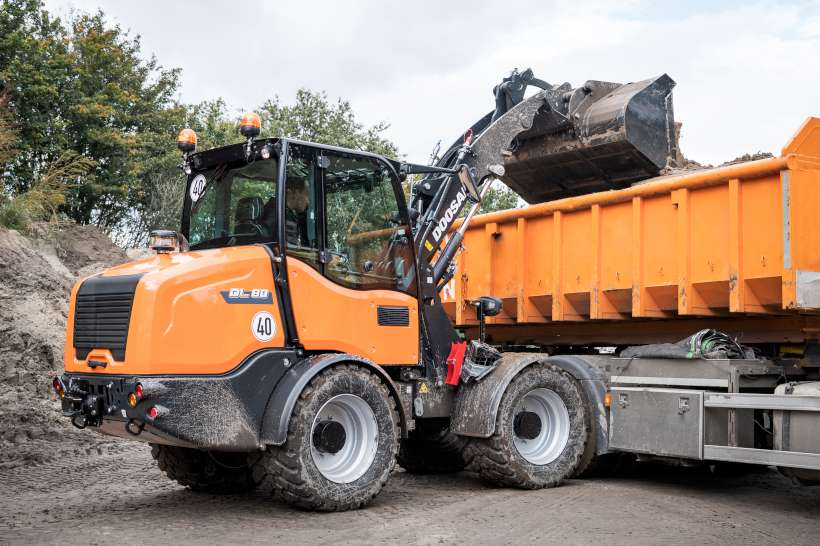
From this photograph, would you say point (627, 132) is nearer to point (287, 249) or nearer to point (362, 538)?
point (287, 249)

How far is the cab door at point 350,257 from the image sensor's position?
6.54 metres

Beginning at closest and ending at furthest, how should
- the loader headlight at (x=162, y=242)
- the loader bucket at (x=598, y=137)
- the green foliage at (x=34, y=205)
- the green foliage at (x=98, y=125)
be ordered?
the loader headlight at (x=162, y=242) → the loader bucket at (x=598, y=137) → the green foliage at (x=34, y=205) → the green foliage at (x=98, y=125)

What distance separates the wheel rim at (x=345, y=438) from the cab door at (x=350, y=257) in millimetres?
449

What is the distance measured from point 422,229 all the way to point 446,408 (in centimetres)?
158

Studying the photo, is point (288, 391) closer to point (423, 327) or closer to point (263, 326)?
point (263, 326)

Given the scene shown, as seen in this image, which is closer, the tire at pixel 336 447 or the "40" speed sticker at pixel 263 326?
the tire at pixel 336 447

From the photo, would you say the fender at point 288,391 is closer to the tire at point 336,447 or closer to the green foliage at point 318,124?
the tire at point 336,447

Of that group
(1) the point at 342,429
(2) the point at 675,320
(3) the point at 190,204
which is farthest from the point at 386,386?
(2) the point at 675,320

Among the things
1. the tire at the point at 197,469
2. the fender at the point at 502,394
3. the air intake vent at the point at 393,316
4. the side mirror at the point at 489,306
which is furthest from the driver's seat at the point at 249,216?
the side mirror at the point at 489,306

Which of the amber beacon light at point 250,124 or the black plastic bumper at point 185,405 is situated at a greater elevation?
the amber beacon light at point 250,124

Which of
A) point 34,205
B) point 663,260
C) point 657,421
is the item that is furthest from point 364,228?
point 34,205

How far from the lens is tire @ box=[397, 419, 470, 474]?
8234 millimetres

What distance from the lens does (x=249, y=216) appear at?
22.1ft

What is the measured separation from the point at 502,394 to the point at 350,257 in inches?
68.2
